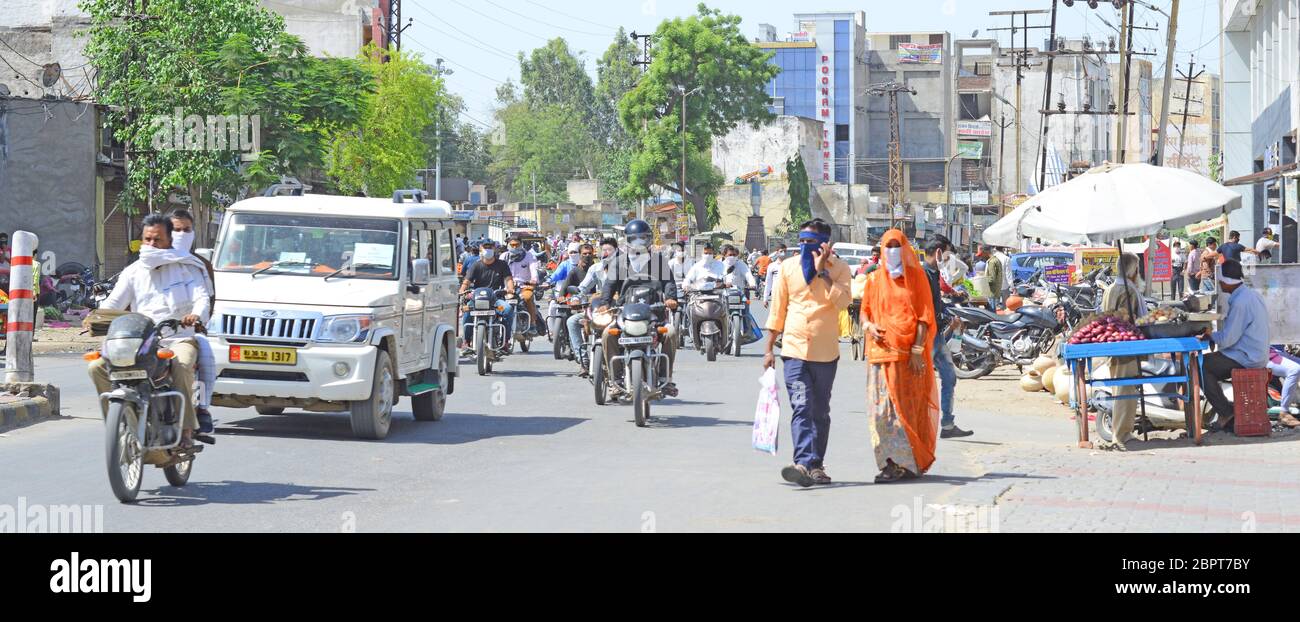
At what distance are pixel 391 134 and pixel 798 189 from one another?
39.7 meters

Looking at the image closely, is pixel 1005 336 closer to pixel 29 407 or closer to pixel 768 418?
pixel 768 418

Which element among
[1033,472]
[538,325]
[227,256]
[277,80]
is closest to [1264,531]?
[1033,472]

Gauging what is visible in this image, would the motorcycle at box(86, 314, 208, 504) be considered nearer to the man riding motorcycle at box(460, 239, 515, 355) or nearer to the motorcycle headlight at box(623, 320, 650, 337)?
the motorcycle headlight at box(623, 320, 650, 337)

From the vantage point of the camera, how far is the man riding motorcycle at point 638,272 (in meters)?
14.7

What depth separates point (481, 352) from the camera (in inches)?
758

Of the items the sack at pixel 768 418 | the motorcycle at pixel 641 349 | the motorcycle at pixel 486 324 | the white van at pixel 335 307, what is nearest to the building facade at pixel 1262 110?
the motorcycle at pixel 486 324

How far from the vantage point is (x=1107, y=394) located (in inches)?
488

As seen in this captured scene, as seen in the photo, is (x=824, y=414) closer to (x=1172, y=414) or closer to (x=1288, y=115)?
(x=1172, y=414)

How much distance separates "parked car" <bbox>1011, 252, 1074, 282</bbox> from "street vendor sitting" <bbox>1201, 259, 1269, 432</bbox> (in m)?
30.5

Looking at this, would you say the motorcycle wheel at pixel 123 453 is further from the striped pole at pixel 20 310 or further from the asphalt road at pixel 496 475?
the striped pole at pixel 20 310

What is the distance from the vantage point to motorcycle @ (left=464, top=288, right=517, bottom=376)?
→ 19344 millimetres

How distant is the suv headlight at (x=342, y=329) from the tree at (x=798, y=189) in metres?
74.0

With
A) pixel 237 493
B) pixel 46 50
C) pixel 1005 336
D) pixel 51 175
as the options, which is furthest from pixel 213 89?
pixel 237 493
